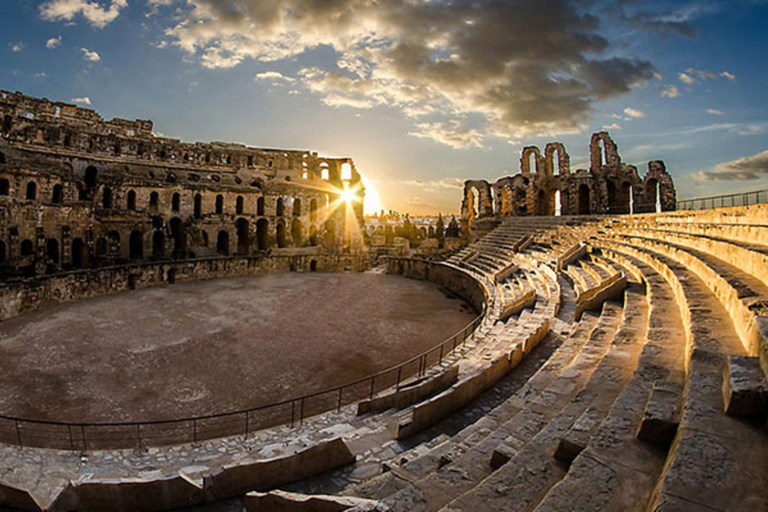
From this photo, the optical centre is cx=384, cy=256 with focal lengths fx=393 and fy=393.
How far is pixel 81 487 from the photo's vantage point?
4.62m

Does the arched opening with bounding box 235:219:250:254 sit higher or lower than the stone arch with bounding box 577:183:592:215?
lower

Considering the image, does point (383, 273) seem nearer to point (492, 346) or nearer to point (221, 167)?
point (221, 167)

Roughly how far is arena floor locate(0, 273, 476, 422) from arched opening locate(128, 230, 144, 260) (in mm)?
7034

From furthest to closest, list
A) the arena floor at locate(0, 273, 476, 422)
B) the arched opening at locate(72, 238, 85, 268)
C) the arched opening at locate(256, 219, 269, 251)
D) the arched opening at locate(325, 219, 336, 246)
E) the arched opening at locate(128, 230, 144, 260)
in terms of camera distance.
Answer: the arched opening at locate(325, 219, 336, 246) → the arched opening at locate(256, 219, 269, 251) → the arched opening at locate(128, 230, 144, 260) → the arched opening at locate(72, 238, 85, 268) → the arena floor at locate(0, 273, 476, 422)

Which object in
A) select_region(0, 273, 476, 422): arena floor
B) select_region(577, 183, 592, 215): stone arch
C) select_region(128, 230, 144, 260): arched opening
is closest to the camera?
select_region(0, 273, 476, 422): arena floor

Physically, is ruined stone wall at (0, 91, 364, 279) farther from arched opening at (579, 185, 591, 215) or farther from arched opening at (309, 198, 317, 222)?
arched opening at (579, 185, 591, 215)

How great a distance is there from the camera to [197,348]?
1131 cm

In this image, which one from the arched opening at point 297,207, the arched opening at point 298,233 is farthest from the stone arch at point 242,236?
the arched opening at point 297,207

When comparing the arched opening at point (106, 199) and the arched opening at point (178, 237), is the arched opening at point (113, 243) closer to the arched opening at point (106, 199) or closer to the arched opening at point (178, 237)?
the arched opening at point (106, 199)

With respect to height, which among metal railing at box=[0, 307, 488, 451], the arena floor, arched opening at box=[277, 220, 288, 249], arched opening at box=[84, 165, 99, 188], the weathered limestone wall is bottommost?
metal railing at box=[0, 307, 488, 451]

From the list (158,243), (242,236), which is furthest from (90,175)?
(242,236)

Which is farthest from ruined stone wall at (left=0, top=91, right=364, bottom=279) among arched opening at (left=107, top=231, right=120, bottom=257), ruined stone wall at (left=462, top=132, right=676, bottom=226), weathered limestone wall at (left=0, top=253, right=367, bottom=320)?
ruined stone wall at (left=462, top=132, right=676, bottom=226)

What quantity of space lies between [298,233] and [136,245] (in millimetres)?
11727

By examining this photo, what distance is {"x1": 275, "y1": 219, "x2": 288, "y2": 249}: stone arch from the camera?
1251 inches
